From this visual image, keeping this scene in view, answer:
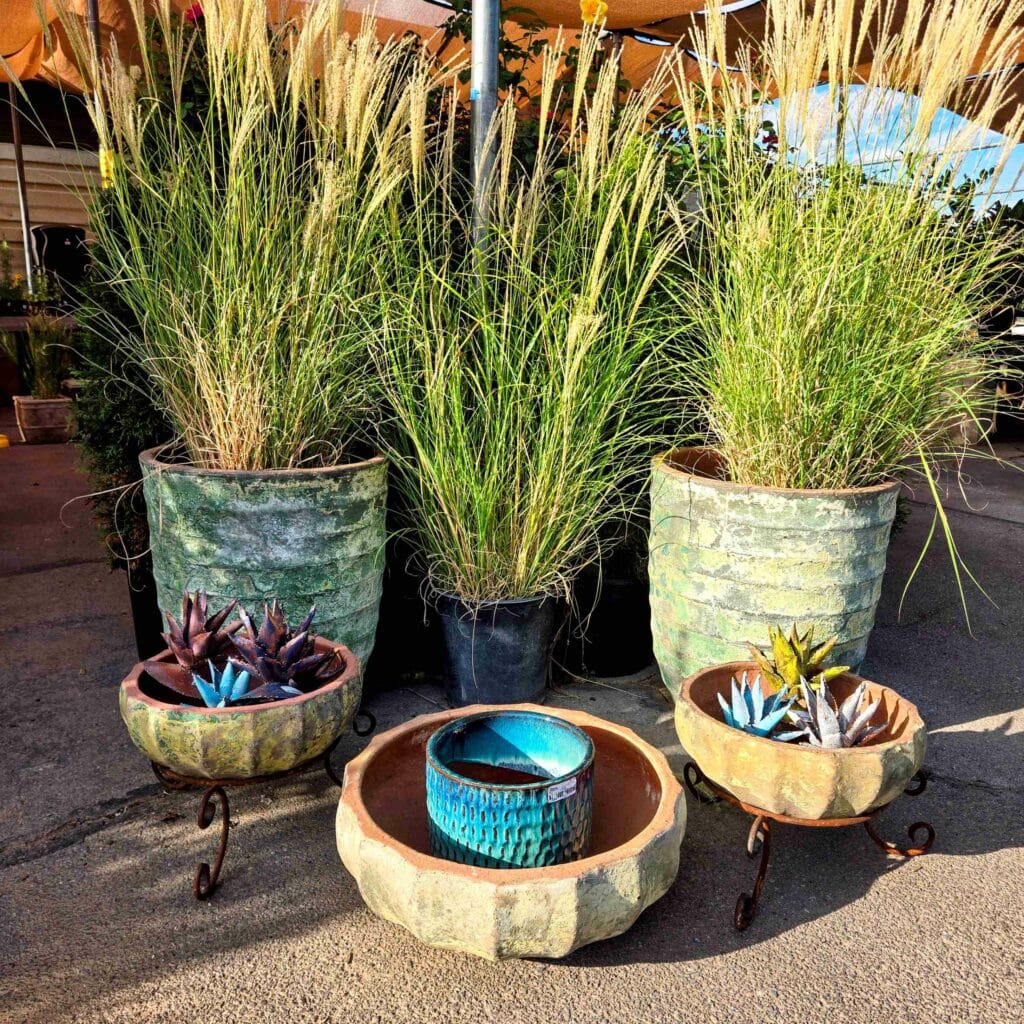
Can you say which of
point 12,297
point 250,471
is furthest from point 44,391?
point 250,471

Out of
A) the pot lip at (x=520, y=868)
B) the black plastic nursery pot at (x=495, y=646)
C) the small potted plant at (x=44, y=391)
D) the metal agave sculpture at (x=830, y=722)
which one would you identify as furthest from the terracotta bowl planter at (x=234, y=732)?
the small potted plant at (x=44, y=391)

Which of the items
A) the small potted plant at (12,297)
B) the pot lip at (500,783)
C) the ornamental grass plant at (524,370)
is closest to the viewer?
the pot lip at (500,783)

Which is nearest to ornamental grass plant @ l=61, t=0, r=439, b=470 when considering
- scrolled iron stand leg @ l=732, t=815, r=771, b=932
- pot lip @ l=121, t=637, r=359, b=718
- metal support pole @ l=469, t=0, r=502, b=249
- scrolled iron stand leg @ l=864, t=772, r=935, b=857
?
metal support pole @ l=469, t=0, r=502, b=249

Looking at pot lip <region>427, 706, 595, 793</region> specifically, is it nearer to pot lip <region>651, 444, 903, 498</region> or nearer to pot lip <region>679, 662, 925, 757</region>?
pot lip <region>679, 662, 925, 757</region>

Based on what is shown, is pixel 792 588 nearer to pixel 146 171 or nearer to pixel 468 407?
pixel 468 407

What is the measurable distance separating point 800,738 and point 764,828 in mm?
189

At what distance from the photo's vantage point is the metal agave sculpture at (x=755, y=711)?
1.66 meters

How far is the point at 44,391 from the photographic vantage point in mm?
5832

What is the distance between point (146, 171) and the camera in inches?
82.0

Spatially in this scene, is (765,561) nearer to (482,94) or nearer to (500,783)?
(500,783)

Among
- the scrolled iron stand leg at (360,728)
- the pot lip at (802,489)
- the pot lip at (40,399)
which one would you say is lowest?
the pot lip at (40,399)

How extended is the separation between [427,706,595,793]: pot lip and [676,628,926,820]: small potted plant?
240mm

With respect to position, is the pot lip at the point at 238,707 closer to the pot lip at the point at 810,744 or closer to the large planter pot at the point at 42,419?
the pot lip at the point at 810,744

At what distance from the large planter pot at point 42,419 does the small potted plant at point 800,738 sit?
516cm
